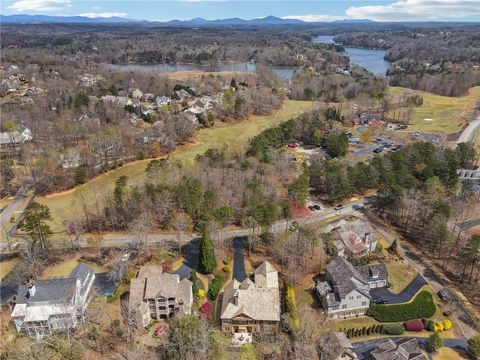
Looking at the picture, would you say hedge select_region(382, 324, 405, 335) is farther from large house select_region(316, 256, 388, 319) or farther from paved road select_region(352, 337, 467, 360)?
large house select_region(316, 256, 388, 319)

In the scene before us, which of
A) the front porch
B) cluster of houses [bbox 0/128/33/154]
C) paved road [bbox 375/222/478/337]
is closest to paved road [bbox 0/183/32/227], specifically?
cluster of houses [bbox 0/128/33/154]

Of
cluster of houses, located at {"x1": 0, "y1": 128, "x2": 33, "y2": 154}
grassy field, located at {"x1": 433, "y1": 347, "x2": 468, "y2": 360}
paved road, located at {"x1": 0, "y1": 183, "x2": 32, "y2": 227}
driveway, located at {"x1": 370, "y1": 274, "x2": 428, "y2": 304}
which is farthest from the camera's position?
cluster of houses, located at {"x1": 0, "y1": 128, "x2": 33, "y2": 154}

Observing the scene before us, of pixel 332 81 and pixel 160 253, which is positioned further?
pixel 332 81

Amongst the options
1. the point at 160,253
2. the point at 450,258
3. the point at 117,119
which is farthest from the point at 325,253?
the point at 117,119

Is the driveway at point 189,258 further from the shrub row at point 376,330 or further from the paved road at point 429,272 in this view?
the paved road at point 429,272

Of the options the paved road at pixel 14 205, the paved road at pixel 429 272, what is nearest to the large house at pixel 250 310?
the paved road at pixel 429 272

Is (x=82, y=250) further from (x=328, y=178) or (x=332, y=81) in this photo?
(x=332, y=81)

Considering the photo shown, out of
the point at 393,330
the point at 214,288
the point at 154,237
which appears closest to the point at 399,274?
the point at 393,330
